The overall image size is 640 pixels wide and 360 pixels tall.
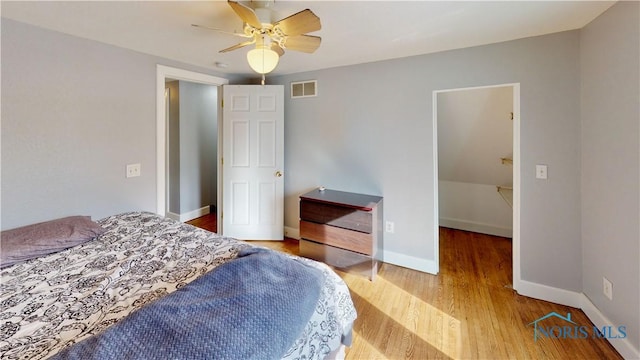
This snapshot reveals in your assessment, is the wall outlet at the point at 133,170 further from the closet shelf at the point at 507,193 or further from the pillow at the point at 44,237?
the closet shelf at the point at 507,193

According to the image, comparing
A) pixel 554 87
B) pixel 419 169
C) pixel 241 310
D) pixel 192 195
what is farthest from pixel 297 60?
pixel 192 195

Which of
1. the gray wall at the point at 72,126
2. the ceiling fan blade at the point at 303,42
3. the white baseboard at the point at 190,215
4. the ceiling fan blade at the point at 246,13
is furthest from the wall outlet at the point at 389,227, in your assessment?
the white baseboard at the point at 190,215

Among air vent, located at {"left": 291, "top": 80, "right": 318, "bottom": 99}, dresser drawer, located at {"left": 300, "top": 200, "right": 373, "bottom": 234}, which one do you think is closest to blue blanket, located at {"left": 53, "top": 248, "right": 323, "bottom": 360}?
dresser drawer, located at {"left": 300, "top": 200, "right": 373, "bottom": 234}

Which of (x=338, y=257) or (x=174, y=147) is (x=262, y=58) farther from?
(x=174, y=147)

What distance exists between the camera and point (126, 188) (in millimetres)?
2508

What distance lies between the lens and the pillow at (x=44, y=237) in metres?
1.51

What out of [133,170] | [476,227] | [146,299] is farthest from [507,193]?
[133,170]

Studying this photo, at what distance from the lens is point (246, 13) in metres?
1.36

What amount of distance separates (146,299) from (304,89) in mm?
2788

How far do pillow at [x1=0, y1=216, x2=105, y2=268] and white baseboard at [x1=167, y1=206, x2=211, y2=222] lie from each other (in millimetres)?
2242

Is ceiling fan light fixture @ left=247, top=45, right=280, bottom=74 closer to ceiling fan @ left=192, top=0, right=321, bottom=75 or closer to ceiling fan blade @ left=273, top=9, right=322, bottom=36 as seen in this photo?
ceiling fan @ left=192, top=0, right=321, bottom=75

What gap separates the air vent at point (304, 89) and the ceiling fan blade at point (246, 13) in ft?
5.77

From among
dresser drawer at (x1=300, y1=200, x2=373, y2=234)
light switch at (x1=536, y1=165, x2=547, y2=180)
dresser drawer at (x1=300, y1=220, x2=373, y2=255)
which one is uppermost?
light switch at (x1=536, y1=165, x2=547, y2=180)

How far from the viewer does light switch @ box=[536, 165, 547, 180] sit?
216cm
